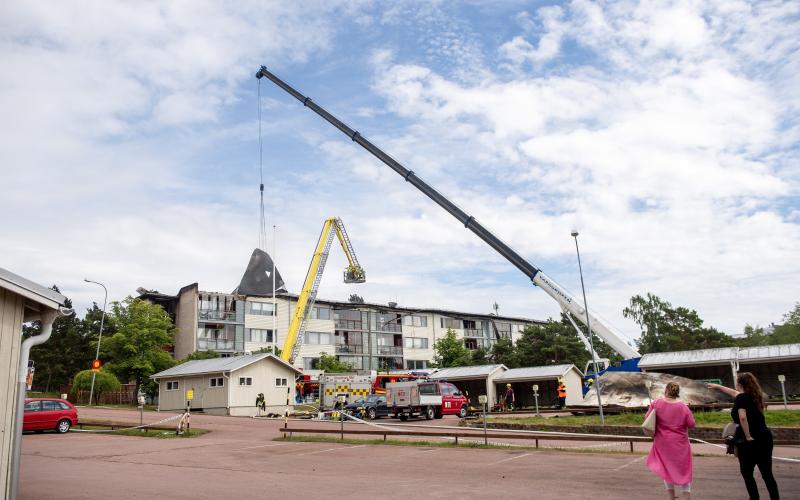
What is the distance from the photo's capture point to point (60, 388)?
69.8m

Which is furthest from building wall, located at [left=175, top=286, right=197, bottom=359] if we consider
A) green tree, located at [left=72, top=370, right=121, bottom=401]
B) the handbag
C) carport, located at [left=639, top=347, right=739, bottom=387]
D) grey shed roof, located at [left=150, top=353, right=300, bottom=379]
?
the handbag

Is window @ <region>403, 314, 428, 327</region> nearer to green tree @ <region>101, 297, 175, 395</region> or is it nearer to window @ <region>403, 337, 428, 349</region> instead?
window @ <region>403, 337, 428, 349</region>

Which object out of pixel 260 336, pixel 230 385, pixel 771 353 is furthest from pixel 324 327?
pixel 771 353

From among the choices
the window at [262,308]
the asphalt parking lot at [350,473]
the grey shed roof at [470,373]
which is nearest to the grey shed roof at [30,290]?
the asphalt parking lot at [350,473]

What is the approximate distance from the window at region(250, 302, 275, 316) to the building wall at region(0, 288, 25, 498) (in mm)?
61802

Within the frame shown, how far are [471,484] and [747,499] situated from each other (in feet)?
14.5

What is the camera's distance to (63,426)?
24.9 meters

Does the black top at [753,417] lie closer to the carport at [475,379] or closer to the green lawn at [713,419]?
the green lawn at [713,419]

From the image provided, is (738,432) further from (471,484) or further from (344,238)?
(344,238)

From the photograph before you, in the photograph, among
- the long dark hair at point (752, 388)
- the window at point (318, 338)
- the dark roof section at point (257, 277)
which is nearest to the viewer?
the long dark hair at point (752, 388)

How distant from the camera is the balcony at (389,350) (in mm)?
76625

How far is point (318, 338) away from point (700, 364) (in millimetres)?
44808

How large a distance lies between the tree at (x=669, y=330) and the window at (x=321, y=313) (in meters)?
37.0

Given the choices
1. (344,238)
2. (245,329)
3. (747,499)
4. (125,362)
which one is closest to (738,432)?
(747,499)
